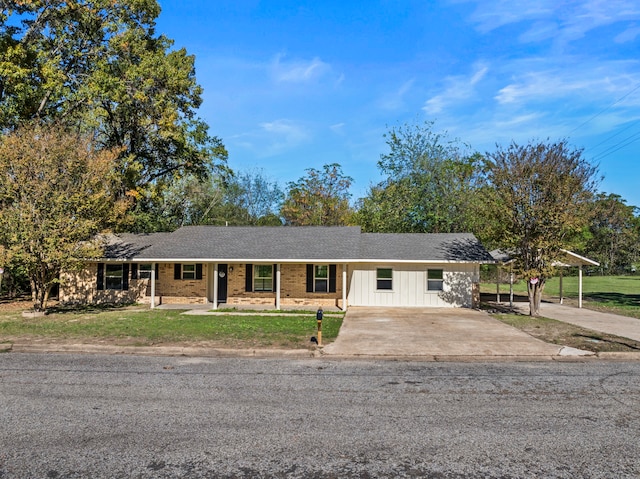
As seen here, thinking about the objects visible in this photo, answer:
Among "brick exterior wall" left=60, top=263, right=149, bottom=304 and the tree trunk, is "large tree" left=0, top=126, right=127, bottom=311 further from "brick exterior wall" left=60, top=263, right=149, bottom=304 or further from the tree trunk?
the tree trunk

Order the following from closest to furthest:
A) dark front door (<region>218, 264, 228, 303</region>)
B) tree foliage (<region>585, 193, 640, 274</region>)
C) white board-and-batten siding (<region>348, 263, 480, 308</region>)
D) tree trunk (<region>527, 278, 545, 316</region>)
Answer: tree trunk (<region>527, 278, 545, 316</region>), white board-and-batten siding (<region>348, 263, 480, 308</region>), dark front door (<region>218, 264, 228, 303</region>), tree foliage (<region>585, 193, 640, 274</region>)

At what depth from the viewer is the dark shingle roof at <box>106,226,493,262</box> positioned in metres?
20.3

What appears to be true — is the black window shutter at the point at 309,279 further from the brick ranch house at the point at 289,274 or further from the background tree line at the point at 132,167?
the background tree line at the point at 132,167

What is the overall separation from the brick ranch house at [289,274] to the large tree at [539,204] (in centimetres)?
240

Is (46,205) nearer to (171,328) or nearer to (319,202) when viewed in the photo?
(171,328)

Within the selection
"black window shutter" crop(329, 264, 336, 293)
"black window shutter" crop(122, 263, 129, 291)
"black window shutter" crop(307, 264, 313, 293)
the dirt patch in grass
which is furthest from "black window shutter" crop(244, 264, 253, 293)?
the dirt patch in grass

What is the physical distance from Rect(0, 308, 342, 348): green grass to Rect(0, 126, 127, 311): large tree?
7.23ft

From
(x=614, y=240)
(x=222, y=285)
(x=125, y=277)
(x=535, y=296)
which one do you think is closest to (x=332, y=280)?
(x=222, y=285)

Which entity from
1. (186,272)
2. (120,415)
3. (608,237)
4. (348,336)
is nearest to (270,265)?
(186,272)

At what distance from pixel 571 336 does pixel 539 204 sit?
6.27 meters

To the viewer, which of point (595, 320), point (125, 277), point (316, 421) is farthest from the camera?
point (125, 277)

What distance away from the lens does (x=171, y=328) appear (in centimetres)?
1423

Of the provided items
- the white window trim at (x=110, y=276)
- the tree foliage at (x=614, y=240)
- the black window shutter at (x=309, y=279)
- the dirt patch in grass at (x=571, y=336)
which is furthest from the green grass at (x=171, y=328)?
the tree foliage at (x=614, y=240)

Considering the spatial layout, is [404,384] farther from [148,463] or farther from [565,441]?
[148,463]
